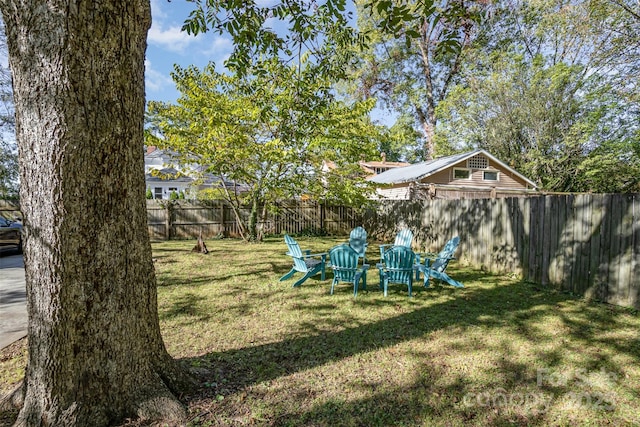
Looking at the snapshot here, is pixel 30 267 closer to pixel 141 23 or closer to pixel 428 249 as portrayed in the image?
pixel 141 23

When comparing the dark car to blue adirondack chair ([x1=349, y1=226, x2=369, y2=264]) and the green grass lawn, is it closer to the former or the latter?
the green grass lawn

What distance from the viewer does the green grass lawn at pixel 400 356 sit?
2.37 m

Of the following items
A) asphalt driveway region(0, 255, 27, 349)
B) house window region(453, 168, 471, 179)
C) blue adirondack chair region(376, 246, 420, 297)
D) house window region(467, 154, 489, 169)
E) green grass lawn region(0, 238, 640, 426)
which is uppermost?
house window region(467, 154, 489, 169)

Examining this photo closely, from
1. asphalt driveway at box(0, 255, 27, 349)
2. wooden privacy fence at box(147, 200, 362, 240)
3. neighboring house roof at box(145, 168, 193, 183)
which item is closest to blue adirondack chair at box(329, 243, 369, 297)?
asphalt driveway at box(0, 255, 27, 349)

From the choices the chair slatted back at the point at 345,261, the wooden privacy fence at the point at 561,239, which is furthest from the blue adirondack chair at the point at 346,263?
the wooden privacy fence at the point at 561,239

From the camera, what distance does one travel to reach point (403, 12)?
2906 mm

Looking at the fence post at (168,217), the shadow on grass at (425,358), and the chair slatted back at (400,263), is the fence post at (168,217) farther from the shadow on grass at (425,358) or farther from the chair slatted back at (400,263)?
the chair slatted back at (400,263)

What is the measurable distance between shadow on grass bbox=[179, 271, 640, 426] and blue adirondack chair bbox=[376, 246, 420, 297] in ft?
1.39

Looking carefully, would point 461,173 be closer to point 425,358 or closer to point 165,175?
point 165,175

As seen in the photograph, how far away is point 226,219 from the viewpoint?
A: 1387 centimetres

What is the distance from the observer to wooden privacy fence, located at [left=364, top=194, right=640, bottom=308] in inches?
187

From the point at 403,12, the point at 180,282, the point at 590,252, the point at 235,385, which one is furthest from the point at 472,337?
the point at 180,282

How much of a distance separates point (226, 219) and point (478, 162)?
13.6 m

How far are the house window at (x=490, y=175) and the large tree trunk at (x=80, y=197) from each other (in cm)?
1869
